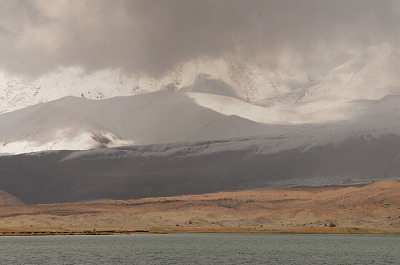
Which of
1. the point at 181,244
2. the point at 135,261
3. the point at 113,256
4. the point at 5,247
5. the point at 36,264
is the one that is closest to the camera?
the point at 36,264

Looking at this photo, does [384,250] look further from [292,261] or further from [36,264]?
[36,264]

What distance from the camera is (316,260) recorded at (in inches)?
5379

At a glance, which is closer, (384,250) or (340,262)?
(340,262)

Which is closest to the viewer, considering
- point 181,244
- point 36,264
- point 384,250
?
point 36,264

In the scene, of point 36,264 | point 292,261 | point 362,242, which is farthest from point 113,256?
point 362,242

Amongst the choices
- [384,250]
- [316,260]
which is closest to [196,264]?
[316,260]

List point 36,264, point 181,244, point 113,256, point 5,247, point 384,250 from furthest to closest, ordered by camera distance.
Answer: point 181,244
point 5,247
point 384,250
point 113,256
point 36,264

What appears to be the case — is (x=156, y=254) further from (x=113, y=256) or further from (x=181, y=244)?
(x=181, y=244)

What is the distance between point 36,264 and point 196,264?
25.4 m

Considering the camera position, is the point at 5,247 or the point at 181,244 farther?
the point at 181,244

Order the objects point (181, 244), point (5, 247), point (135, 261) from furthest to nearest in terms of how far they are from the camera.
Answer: point (181, 244) → point (5, 247) → point (135, 261)

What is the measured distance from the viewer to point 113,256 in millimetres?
146750

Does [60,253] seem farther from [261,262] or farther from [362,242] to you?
[362,242]

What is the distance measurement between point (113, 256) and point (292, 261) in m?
33.6
